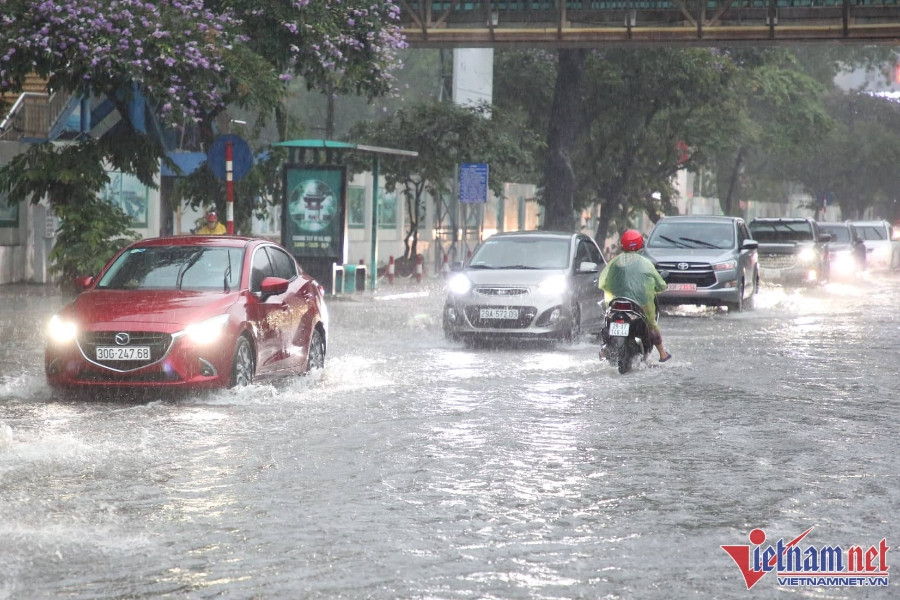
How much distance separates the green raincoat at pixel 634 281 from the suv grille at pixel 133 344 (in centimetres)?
541

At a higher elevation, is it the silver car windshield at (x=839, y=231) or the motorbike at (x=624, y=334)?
the silver car windshield at (x=839, y=231)

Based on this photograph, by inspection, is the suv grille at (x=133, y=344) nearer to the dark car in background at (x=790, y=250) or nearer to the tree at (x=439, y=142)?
the dark car in background at (x=790, y=250)

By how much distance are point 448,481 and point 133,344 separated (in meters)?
4.38

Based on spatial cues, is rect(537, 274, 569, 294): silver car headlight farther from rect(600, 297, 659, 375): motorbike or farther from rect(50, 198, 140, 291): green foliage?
rect(50, 198, 140, 291): green foliage

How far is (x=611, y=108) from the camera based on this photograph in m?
44.6

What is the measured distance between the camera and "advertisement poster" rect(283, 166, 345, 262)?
91.7ft

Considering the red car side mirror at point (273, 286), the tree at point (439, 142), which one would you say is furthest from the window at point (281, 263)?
the tree at point (439, 142)

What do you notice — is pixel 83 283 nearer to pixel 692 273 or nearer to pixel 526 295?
pixel 526 295

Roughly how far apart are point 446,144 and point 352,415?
2738 cm

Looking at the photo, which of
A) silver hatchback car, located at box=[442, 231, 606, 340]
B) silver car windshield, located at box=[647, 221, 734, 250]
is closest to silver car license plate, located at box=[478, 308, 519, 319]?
silver hatchback car, located at box=[442, 231, 606, 340]

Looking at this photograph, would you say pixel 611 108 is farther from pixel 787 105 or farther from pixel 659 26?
pixel 787 105

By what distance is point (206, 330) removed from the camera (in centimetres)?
1259

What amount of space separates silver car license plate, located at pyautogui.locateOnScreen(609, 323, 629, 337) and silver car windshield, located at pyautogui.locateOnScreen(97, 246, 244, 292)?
3.99 m

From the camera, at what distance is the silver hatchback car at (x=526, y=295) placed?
1869 centimetres
